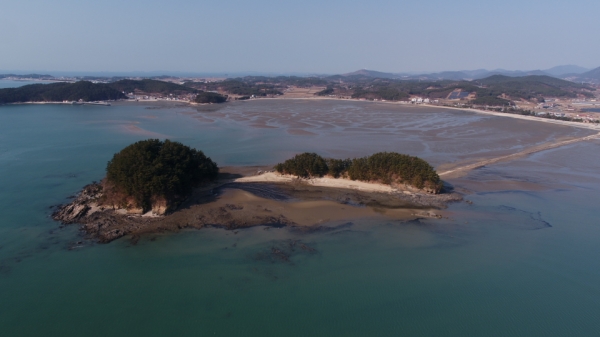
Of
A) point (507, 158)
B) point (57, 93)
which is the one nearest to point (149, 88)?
point (57, 93)

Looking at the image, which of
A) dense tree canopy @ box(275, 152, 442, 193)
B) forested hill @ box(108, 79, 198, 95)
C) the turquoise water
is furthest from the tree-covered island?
forested hill @ box(108, 79, 198, 95)

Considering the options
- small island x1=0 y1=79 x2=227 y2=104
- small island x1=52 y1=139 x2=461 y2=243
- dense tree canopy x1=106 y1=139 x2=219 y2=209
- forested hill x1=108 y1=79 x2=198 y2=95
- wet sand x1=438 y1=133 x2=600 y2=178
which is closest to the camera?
small island x1=52 y1=139 x2=461 y2=243

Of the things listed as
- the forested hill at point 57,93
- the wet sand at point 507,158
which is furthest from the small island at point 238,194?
the forested hill at point 57,93

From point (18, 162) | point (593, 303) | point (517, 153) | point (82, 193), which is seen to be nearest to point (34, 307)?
point (82, 193)

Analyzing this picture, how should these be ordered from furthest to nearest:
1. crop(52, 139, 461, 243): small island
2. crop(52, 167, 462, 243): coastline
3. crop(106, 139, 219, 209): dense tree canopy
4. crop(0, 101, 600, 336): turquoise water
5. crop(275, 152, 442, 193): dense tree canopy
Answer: crop(275, 152, 442, 193): dense tree canopy → crop(106, 139, 219, 209): dense tree canopy → crop(52, 139, 461, 243): small island → crop(52, 167, 462, 243): coastline → crop(0, 101, 600, 336): turquoise water

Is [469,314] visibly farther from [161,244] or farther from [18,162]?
[18,162]

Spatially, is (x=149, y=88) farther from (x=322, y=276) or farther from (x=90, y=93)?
(x=322, y=276)

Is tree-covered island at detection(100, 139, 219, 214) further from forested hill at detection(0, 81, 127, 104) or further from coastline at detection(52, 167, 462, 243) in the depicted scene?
forested hill at detection(0, 81, 127, 104)
